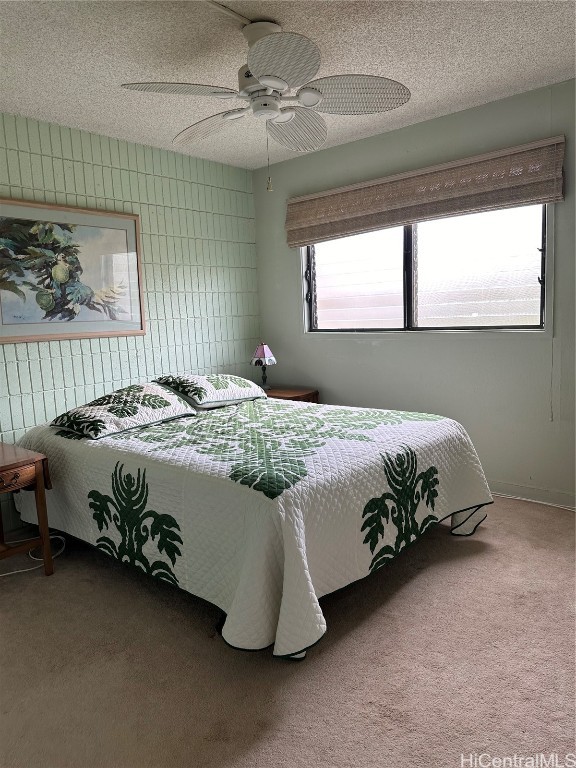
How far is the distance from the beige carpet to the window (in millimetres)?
1586

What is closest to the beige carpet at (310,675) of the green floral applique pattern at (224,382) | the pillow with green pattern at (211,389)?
the pillow with green pattern at (211,389)

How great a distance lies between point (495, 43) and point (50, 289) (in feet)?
8.88

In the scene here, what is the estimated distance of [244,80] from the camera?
7.44ft

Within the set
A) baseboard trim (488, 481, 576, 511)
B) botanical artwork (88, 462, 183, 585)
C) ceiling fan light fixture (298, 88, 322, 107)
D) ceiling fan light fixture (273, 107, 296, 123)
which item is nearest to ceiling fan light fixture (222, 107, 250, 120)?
ceiling fan light fixture (273, 107, 296, 123)

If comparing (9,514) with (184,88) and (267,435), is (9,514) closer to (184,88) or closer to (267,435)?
(267,435)

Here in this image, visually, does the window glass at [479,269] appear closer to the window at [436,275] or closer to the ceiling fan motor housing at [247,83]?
the window at [436,275]

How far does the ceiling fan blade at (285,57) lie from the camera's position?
5.83 ft

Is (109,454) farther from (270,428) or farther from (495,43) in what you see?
(495,43)

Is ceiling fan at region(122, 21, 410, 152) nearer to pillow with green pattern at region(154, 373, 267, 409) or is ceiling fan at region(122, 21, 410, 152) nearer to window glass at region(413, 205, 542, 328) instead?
window glass at region(413, 205, 542, 328)

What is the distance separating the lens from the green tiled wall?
125 inches

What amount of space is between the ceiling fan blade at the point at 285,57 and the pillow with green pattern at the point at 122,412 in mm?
1797

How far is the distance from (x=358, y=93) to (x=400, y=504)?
1704 millimetres

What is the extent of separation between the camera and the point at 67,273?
336 cm

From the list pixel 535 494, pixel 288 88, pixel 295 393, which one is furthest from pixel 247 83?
pixel 535 494
